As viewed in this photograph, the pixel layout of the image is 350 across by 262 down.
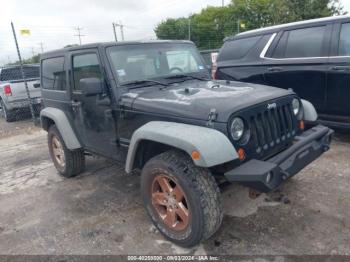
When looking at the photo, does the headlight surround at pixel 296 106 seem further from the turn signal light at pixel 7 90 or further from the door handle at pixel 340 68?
the turn signal light at pixel 7 90

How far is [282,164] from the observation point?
8.88 ft

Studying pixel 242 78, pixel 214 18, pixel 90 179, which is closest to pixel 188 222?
pixel 90 179

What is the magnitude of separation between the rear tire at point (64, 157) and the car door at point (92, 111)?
48cm

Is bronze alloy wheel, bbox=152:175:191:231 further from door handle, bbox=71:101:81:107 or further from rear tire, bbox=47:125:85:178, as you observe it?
rear tire, bbox=47:125:85:178

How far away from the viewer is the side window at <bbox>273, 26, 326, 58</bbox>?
5102 mm

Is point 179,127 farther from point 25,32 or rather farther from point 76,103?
point 25,32

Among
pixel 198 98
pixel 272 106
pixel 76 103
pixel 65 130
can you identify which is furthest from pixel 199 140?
pixel 65 130

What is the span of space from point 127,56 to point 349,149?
12.0 feet

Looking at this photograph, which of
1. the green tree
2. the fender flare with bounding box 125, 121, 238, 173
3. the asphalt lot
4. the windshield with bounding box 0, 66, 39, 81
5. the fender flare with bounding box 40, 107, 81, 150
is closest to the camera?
the fender flare with bounding box 125, 121, 238, 173

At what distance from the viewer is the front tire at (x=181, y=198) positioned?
2.65 meters

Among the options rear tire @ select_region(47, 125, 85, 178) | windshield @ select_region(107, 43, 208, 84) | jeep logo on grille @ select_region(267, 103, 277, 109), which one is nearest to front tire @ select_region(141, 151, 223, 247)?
jeep logo on grille @ select_region(267, 103, 277, 109)

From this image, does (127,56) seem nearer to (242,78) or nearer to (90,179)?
(90,179)

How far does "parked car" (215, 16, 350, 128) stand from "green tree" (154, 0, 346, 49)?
14.4m

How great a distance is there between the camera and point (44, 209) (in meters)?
4.00
